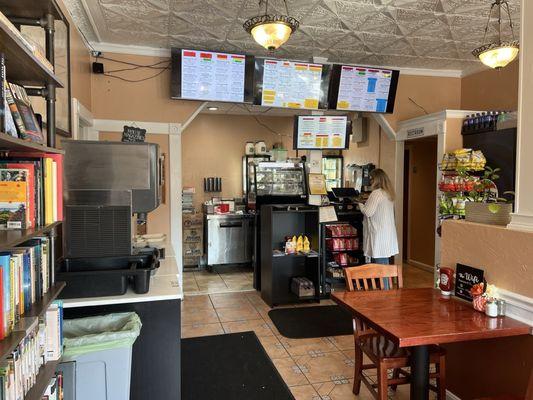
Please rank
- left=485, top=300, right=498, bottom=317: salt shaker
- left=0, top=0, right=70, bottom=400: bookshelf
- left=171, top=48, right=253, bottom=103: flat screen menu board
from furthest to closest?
left=171, top=48, right=253, bottom=103: flat screen menu board, left=485, top=300, right=498, bottom=317: salt shaker, left=0, top=0, right=70, bottom=400: bookshelf

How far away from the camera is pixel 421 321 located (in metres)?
2.06

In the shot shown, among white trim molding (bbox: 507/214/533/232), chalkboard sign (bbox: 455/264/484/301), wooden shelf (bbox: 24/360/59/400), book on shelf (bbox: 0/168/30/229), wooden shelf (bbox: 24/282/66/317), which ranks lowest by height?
wooden shelf (bbox: 24/360/59/400)

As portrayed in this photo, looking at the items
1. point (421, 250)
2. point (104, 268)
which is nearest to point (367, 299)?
point (104, 268)

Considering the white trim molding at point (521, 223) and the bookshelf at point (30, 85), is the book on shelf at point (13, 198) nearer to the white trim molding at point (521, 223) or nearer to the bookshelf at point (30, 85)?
the bookshelf at point (30, 85)

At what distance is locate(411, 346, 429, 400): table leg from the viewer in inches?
86.4

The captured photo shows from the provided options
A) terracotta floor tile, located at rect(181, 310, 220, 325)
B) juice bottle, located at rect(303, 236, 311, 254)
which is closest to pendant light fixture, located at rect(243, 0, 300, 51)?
juice bottle, located at rect(303, 236, 311, 254)

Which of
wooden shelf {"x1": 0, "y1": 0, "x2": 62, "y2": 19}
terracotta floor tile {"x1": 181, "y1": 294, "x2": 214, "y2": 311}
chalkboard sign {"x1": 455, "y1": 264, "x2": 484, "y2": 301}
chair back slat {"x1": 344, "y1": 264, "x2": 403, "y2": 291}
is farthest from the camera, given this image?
terracotta floor tile {"x1": 181, "y1": 294, "x2": 214, "y2": 311}

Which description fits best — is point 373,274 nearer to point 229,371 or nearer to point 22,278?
point 229,371

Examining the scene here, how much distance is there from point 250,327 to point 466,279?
230 cm

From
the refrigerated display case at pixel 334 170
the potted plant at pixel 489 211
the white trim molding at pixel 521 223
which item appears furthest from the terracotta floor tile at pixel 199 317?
the refrigerated display case at pixel 334 170

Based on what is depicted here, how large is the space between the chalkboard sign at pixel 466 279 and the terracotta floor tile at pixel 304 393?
1.17m

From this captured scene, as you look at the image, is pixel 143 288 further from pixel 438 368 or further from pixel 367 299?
pixel 438 368

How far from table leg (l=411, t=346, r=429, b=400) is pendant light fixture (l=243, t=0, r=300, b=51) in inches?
94.2

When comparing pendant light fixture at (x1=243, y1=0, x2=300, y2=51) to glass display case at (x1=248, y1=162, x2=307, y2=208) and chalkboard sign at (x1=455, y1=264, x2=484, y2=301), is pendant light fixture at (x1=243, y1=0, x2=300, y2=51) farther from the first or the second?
glass display case at (x1=248, y1=162, x2=307, y2=208)
